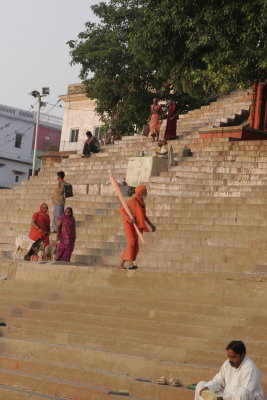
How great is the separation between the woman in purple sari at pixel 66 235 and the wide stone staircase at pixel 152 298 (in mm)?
981

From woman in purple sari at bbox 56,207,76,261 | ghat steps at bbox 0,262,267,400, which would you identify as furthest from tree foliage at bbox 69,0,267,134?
ghat steps at bbox 0,262,267,400

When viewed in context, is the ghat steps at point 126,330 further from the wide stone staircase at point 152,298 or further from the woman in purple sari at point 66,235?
the woman in purple sari at point 66,235

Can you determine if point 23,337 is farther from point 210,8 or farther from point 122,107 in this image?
point 122,107

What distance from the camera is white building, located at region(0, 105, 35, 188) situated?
5572 centimetres

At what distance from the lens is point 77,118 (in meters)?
48.6

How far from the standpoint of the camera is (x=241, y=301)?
1117cm

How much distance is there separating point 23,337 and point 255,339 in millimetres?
3337

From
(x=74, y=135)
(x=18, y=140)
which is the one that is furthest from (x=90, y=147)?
(x=18, y=140)

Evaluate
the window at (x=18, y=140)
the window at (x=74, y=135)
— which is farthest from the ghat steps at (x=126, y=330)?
the window at (x=18, y=140)

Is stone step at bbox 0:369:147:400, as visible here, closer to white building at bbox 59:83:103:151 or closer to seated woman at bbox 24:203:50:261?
seated woman at bbox 24:203:50:261

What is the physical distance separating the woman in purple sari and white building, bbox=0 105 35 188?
40306mm

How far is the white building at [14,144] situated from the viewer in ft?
183

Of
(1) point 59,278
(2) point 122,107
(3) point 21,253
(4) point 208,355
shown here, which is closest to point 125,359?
(4) point 208,355

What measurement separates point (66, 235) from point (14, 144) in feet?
137
